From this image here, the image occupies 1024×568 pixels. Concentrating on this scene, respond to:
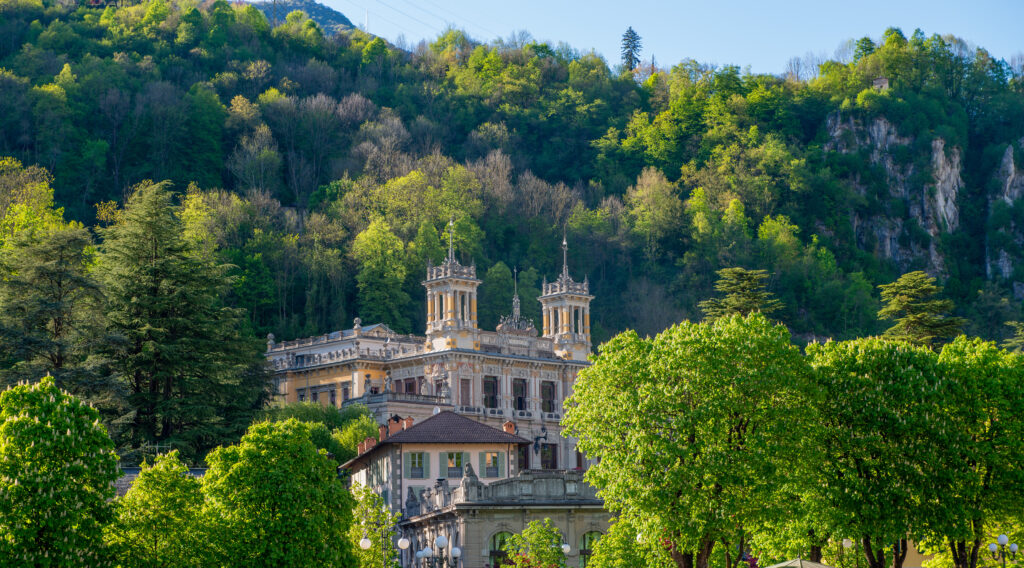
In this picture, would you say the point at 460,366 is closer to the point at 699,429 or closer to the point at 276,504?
the point at 699,429

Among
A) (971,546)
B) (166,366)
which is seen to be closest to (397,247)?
(166,366)

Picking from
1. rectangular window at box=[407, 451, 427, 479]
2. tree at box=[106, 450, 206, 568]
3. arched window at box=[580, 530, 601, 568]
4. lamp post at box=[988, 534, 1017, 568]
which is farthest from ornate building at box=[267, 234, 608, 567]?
tree at box=[106, 450, 206, 568]

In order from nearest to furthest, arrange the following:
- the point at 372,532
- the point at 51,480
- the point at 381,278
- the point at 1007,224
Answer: the point at 51,480 → the point at 372,532 → the point at 381,278 → the point at 1007,224

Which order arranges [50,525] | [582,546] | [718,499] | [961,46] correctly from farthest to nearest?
[961,46]
[582,546]
[718,499]
[50,525]

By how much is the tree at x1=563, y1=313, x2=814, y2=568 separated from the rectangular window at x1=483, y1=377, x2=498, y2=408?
48.6 meters

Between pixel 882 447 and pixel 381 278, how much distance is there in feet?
238

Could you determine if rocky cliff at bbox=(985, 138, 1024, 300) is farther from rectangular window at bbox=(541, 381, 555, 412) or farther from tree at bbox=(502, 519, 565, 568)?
tree at bbox=(502, 519, 565, 568)

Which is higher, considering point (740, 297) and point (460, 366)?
point (740, 297)

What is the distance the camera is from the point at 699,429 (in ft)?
153

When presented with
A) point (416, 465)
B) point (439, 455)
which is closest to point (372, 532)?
point (416, 465)

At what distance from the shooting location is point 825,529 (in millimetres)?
46281

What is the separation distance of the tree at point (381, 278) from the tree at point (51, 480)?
7592cm

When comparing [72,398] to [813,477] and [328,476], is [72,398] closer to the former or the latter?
[328,476]

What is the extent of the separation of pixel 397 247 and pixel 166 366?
50.4 metres
